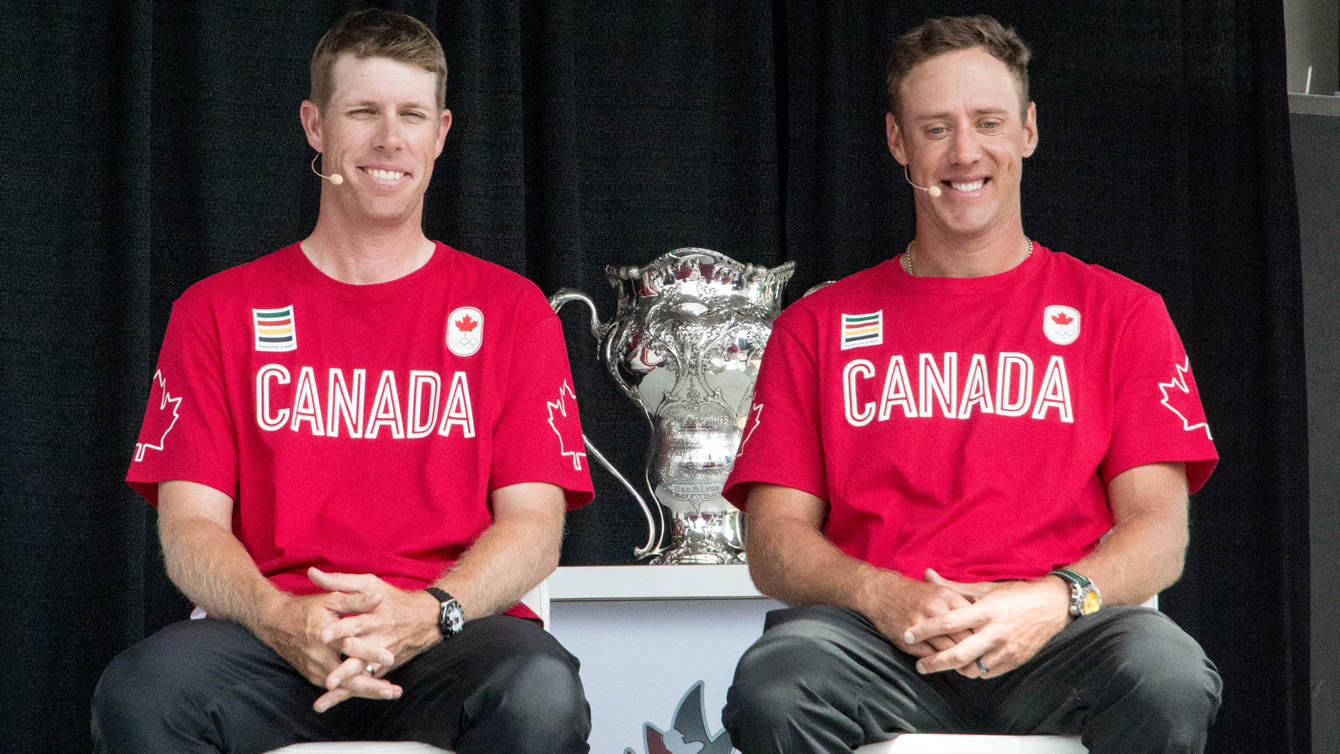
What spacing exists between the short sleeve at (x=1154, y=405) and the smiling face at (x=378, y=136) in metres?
0.90

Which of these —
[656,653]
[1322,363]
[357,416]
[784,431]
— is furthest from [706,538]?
[1322,363]

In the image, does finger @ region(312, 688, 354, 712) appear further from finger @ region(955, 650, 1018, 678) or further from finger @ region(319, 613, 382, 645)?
finger @ region(955, 650, 1018, 678)

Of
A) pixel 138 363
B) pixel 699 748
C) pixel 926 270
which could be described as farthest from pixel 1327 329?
pixel 138 363

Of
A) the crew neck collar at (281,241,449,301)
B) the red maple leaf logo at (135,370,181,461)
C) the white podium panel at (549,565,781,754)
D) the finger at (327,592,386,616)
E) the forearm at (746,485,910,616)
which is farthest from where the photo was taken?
the white podium panel at (549,565,781,754)

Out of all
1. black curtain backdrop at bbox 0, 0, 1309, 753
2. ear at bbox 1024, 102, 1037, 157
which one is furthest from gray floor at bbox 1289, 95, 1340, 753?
ear at bbox 1024, 102, 1037, 157

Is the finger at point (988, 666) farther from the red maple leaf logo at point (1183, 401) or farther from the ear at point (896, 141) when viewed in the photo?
the ear at point (896, 141)

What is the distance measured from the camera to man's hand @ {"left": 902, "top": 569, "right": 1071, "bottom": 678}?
1.34 meters

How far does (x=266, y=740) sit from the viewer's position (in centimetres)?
137

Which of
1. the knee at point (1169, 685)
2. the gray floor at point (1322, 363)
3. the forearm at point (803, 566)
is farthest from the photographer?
the gray floor at point (1322, 363)

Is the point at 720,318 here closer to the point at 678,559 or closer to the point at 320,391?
the point at 678,559

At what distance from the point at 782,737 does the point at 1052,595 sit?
32 cm

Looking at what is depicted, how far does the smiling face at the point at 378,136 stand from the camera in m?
1.68

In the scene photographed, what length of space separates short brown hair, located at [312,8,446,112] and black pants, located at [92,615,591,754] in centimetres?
71

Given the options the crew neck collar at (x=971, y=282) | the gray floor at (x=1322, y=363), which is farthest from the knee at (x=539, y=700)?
the gray floor at (x=1322, y=363)
